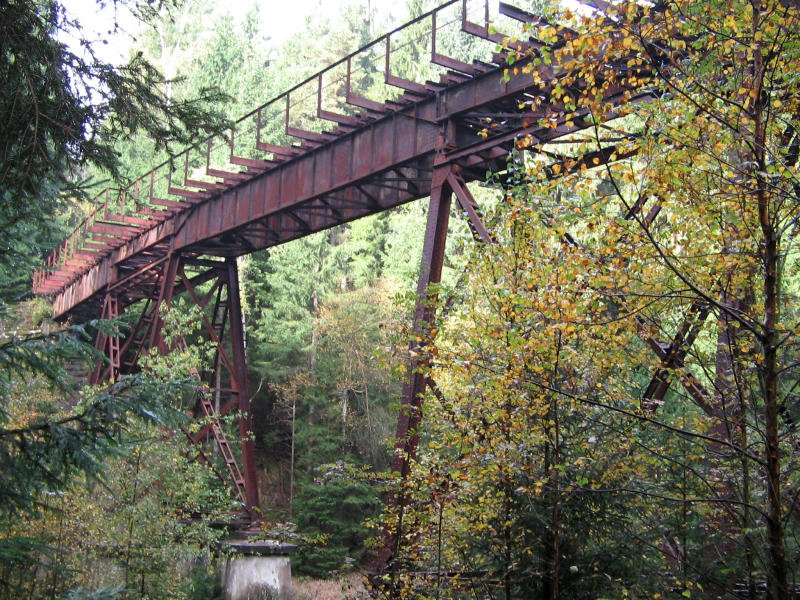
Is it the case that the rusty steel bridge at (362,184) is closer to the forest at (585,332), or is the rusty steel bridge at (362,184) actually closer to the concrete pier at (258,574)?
the forest at (585,332)

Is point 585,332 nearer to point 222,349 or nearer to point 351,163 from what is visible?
point 351,163

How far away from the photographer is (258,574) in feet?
59.5

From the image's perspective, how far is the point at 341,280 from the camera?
33.4m

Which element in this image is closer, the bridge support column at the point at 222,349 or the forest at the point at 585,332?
the forest at the point at 585,332

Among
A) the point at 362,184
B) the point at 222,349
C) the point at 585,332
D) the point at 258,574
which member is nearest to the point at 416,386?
the point at 585,332

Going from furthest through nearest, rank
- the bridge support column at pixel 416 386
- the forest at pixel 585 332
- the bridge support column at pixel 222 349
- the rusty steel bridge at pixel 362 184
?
the bridge support column at pixel 222 349
the rusty steel bridge at pixel 362 184
the bridge support column at pixel 416 386
the forest at pixel 585 332

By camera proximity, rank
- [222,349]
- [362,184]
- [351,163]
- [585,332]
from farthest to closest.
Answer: [222,349] → [362,184] → [351,163] → [585,332]

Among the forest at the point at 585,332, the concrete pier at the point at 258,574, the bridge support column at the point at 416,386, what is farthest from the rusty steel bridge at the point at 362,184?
the concrete pier at the point at 258,574

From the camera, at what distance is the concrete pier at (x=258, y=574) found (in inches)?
700

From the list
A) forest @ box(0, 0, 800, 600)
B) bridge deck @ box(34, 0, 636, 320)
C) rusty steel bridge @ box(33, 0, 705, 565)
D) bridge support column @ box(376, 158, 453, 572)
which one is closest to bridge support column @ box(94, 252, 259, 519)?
rusty steel bridge @ box(33, 0, 705, 565)

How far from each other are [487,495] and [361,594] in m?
2.01

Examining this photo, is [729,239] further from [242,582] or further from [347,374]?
[347,374]

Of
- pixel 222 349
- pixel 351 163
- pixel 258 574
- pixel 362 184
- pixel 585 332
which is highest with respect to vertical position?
pixel 351 163

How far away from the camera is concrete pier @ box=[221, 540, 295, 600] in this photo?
17.8 metres
